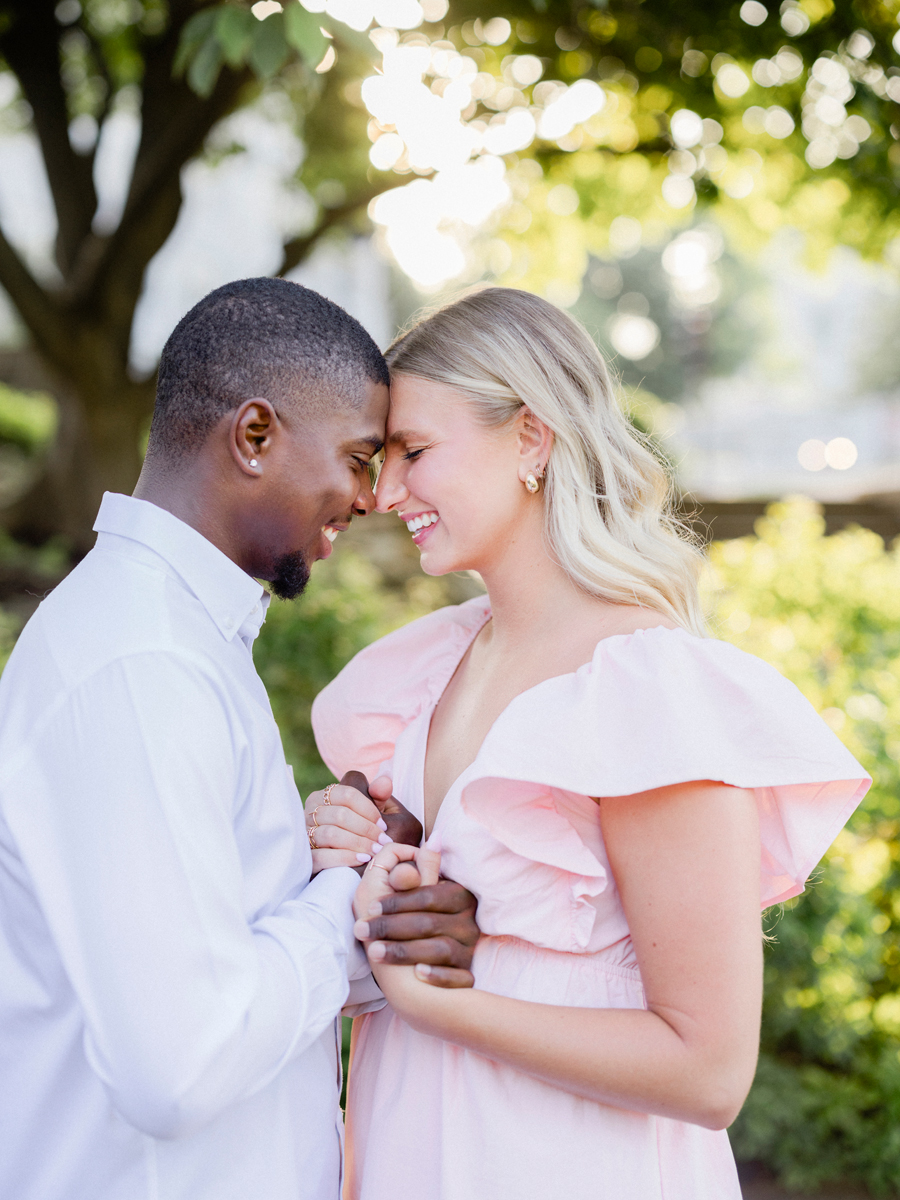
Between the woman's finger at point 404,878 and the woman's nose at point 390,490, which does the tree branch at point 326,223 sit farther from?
the woman's finger at point 404,878

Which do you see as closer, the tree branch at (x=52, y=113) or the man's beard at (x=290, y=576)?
the man's beard at (x=290, y=576)

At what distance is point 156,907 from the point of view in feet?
4.30

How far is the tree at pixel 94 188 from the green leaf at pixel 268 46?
4784mm

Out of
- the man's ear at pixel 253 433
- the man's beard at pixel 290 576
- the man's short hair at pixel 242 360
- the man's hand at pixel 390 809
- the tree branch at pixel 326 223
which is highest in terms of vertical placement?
the man's short hair at pixel 242 360

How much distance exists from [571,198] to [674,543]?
28.7 ft

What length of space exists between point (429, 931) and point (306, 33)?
2093 millimetres

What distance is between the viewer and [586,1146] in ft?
5.88

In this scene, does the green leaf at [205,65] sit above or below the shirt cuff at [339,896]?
above

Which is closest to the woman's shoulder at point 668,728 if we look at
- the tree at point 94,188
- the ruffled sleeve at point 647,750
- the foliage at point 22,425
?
the ruffled sleeve at point 647,750

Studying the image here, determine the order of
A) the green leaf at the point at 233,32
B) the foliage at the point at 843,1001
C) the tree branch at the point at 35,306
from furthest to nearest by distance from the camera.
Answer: the tree branch at the point at 35,306 < the foliage at the point at 843,1001 < the green leaf at the point at 233,32

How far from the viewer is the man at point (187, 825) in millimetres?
1319

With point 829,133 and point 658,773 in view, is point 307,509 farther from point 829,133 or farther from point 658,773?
point 829,133

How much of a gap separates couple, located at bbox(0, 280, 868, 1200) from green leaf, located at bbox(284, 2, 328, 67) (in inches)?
32.1

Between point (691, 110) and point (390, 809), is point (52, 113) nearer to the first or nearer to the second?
point (691, 110)
